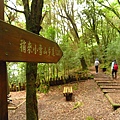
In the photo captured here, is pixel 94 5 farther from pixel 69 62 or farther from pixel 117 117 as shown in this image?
pixel 117 117

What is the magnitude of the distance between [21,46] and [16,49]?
0.06 metres

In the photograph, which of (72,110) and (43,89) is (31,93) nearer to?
(72,110)

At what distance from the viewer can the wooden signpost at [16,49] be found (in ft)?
3.49

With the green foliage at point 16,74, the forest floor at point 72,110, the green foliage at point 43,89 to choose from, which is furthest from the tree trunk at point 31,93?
the green foliage at point 16,74

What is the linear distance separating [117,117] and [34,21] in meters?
3.41

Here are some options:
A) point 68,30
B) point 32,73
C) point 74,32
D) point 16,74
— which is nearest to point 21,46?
point 32,73

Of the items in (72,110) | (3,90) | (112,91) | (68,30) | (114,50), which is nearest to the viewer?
(3,90)

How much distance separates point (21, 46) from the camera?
124 cm

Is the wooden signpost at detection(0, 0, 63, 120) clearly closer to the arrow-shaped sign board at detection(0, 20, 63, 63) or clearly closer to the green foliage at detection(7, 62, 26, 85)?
the arrow-shaped sign board at detection(0, 20, 63, 63)

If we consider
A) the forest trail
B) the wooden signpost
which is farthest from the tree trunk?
the forest trail

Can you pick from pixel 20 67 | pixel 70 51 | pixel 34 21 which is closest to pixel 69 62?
pixel 70 51

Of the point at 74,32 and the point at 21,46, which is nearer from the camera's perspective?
the point at 21,46

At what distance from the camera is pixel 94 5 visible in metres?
19.2

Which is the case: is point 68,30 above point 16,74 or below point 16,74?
above
